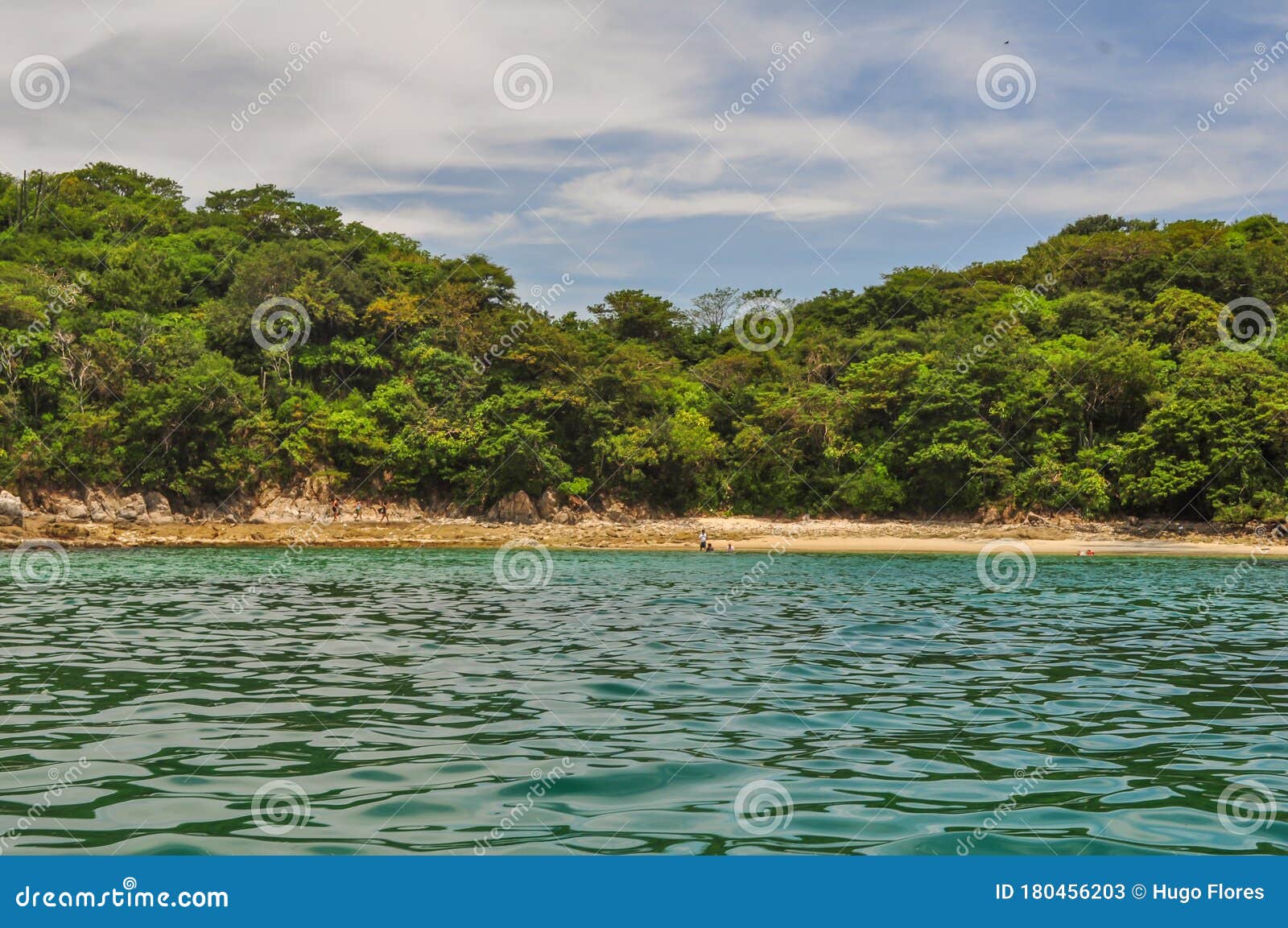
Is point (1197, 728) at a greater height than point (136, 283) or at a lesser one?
lesser

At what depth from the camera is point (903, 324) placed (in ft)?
209

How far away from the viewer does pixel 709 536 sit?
4978cm

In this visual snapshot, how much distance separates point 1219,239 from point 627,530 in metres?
48.8

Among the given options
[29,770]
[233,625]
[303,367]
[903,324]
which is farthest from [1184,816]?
[903,324]

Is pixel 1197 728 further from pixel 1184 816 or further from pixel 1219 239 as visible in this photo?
pixel 1219 239
